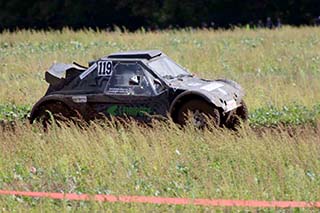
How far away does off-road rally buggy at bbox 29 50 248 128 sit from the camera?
12195 millimetres

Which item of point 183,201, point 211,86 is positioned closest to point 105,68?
point 211,86

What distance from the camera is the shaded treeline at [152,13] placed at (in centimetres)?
4231

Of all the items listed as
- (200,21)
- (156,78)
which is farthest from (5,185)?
(200,21)

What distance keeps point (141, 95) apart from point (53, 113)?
1.65m

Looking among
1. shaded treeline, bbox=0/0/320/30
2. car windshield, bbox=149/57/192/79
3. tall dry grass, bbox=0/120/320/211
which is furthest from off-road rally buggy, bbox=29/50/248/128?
shaded treeline, bbox=0/0/320/30

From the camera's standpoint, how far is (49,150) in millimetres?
10438

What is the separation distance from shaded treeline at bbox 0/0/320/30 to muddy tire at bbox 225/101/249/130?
90.1 feet

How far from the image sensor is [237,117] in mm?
12406

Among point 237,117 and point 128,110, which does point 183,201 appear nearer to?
point 237,117

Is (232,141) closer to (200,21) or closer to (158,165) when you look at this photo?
(158,165)

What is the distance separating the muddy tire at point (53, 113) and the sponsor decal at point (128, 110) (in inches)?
31.0

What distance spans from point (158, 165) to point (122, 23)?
37.0 m

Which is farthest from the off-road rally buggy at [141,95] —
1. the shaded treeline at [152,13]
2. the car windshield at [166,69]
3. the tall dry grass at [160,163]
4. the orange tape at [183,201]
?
the shaded treeline at [152,13]

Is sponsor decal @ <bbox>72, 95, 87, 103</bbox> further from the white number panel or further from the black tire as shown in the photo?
the black tire
